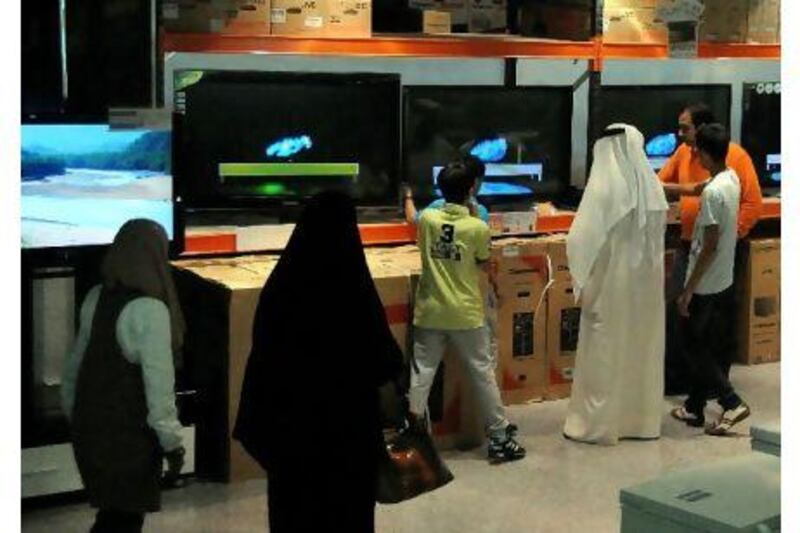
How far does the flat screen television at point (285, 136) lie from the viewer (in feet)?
17.9

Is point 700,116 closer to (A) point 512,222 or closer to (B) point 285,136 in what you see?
(A) point 512,222

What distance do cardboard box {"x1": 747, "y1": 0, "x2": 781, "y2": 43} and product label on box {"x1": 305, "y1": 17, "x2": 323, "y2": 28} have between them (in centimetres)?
293

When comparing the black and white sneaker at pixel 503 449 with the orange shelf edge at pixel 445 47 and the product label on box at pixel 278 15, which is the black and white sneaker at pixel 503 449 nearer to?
the orange shelf edge at pixel 445 47

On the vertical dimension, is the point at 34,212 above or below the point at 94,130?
below

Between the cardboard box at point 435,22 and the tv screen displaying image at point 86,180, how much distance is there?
5.87 feet

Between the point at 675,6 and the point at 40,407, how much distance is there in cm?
417

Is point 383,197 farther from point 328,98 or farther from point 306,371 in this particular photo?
point 306,371

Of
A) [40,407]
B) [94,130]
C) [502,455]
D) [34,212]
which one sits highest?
[94,130]

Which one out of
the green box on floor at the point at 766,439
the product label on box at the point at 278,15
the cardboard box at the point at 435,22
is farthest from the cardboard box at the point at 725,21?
the green box on floor at the point at 766,439

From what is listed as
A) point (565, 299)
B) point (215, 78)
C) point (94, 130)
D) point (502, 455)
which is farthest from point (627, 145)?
point (94, 130)

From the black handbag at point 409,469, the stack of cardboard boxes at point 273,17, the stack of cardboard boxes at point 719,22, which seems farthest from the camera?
the stack of cardboard boxes at point 719,22

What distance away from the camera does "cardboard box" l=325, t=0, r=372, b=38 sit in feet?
18.2

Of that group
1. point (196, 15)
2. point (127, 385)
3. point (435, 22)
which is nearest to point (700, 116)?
point (435, 22)

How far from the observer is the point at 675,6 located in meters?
6.72
